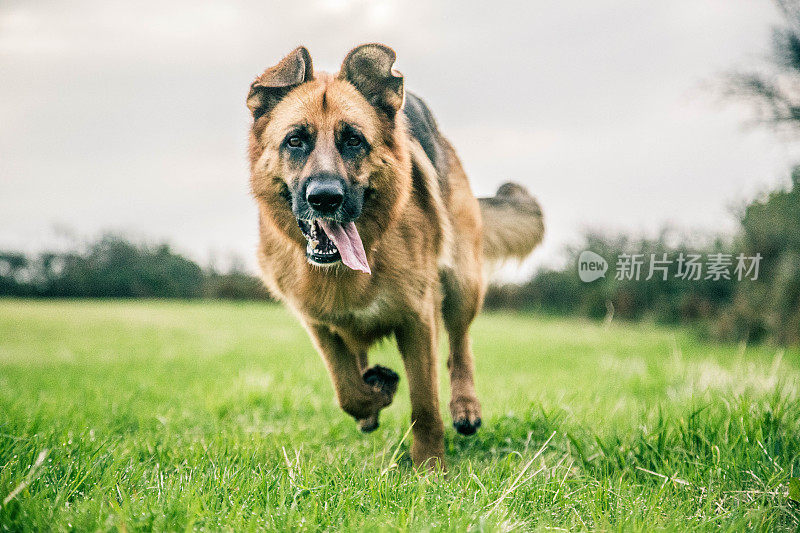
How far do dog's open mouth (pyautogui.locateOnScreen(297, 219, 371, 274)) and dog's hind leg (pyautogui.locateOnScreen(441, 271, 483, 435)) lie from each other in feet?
3.71

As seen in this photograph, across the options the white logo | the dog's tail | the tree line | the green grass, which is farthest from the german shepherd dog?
the tree line

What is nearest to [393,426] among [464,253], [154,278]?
[464,253]

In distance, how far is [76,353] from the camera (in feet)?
34.8

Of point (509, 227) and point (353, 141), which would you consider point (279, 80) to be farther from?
point (509, 227)

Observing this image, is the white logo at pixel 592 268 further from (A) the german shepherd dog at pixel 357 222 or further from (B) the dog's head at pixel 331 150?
(B) the dog's head at pixel 331 150

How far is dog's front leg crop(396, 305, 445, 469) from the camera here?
10.00 feet

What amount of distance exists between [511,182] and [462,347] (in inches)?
A: 75.2

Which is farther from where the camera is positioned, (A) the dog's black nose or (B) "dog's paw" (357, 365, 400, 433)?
(B) "dog's paw" (357, 365, 400, 433)

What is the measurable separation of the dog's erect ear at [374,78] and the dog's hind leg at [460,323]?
1.21 meters

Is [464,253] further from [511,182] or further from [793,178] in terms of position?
[793,178]

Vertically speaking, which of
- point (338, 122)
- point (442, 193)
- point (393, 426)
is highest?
point (338, 122)

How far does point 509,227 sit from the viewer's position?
4613mm

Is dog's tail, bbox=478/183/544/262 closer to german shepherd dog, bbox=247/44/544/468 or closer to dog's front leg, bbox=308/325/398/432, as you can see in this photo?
german shepherd dog, bbox=247/44/544/468

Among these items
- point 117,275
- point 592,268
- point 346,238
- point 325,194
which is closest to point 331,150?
point 325,194
